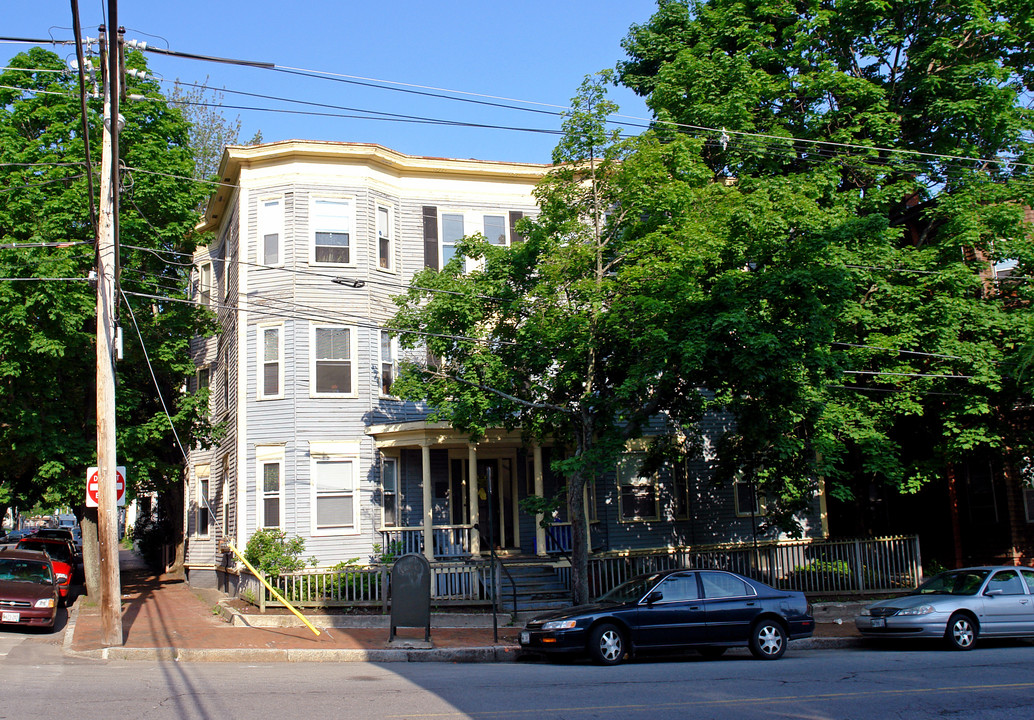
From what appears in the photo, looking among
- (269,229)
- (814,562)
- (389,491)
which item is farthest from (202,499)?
(814,562)

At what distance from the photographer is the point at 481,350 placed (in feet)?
57.9

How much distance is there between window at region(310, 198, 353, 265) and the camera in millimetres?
21578

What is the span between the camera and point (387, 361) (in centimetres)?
2205

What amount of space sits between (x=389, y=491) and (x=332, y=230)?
6.84 meters

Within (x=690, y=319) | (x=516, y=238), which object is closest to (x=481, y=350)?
(x=690, y=319)

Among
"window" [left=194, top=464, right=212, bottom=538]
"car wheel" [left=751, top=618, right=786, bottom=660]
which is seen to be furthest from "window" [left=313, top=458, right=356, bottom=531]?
"car wheel" [left=751, top=618, right=786, bottom=660]

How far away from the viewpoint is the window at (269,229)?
21766 mm

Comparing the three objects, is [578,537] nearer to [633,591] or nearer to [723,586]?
[633,591]

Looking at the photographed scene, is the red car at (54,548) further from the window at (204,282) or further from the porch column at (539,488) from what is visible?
the porch column at (539,488)

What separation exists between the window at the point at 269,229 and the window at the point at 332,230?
0.98 metres

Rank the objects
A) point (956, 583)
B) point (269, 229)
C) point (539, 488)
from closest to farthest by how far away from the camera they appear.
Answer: point (956, 583) → point (539, 488) → point (269, 229)

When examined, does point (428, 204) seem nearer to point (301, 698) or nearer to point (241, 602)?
point (241, 602)

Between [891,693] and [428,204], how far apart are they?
16859 mm

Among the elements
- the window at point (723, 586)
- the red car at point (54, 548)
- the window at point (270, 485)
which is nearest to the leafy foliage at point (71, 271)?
the window at point (270, 485)
